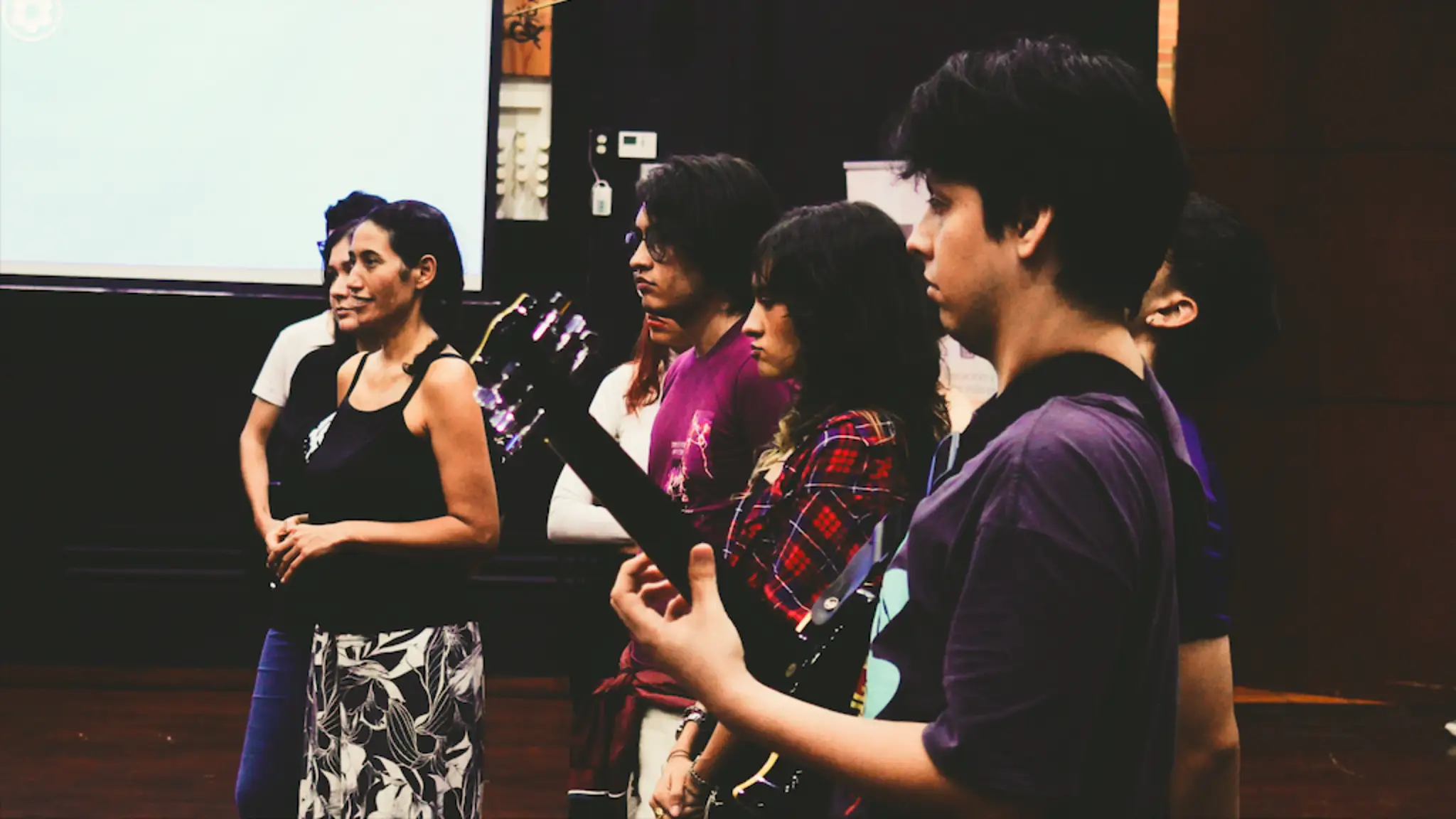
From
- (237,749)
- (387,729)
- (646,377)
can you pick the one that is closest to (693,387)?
(387,729)

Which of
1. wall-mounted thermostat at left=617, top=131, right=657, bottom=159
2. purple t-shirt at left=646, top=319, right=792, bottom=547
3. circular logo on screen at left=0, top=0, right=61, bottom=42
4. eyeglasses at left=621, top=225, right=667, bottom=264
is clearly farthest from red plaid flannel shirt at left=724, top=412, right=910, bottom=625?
circular logo on screen at left=0, top=0, right=61, bottom=42

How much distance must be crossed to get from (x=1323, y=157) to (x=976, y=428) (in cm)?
497

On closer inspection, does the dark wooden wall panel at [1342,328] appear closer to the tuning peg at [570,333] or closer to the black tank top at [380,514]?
the black tank top at [380,514]

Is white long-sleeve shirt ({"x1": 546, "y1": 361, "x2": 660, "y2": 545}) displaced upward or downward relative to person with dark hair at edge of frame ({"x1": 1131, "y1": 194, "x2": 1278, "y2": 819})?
downward

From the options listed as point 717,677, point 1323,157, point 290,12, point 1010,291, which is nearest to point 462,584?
point 717,677

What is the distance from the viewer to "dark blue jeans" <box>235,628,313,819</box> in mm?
2424

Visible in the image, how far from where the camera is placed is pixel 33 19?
4.64 meters

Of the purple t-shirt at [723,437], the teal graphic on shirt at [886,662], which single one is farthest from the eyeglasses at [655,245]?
the teal graphic on shirt at [886,662]

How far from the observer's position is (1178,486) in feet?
3.10

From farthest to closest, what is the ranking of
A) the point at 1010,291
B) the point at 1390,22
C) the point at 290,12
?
the point at 1390,22, the point at 290,12, the point at 1010,291

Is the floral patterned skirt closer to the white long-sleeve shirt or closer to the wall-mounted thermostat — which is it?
the white long-sleeve shirt

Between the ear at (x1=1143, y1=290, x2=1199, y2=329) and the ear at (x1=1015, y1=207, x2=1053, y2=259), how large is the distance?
25.9 inches

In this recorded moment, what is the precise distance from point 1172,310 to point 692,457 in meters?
0.69

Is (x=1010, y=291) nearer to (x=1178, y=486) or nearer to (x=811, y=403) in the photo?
(x=1178, y=486)
